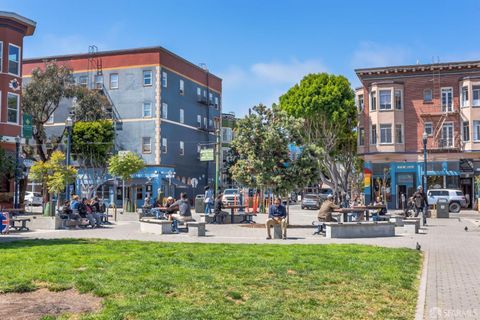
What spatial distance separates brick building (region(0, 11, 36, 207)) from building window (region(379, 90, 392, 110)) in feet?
97.8

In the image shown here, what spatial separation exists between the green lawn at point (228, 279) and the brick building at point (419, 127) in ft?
120

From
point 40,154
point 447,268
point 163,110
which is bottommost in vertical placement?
point 447,268

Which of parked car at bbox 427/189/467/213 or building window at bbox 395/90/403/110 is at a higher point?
building window at bbox 395/90/403/110

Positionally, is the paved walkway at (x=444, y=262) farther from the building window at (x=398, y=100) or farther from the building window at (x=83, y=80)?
the building window at (x=83, y=80)

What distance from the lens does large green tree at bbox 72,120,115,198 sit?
166 ft

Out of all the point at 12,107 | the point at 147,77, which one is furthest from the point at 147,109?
the point at 12,107

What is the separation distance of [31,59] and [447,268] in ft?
182

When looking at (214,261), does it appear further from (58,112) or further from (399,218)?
(58,112)

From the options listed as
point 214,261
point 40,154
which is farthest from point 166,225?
point 40,154

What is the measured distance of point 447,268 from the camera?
445 inches

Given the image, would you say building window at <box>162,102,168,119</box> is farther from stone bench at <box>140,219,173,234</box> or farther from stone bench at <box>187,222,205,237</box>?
stone bench at <box>187,222,205,237</box>

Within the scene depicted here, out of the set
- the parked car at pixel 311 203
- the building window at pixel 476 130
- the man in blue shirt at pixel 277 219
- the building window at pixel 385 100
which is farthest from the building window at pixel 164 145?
the man in blue shirt at pixel 277 219

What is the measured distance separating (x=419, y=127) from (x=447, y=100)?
3323 mm

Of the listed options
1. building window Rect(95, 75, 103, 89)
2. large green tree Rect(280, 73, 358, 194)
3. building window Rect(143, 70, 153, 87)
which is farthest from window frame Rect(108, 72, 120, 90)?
large green tree Rect(280, 73, 358, 194)
